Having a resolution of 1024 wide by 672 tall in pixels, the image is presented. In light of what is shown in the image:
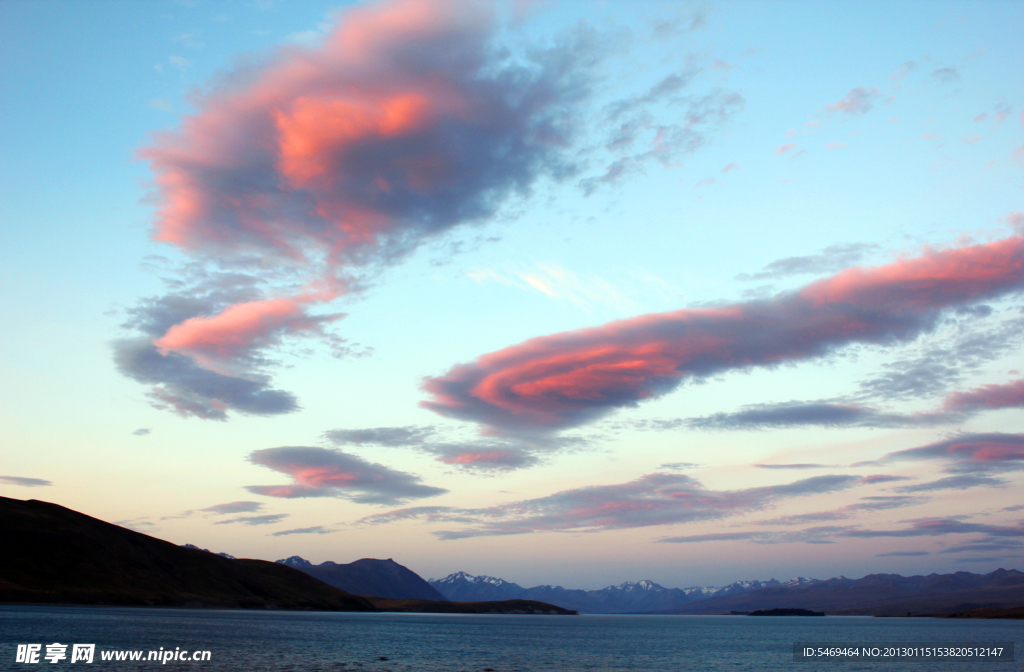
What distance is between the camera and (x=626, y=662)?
123m

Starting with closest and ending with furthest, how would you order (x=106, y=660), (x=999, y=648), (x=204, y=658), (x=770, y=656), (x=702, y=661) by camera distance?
1. (x=106, y=660)
2. (x=204, y=658)
3. (x=702, y=661)
4. (x=770, y=656)
5. (x=999, y=648)

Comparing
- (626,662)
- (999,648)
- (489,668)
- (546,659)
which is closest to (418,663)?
(489,668)

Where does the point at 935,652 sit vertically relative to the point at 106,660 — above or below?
below

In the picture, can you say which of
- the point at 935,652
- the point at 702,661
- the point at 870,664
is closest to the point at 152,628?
the point at 702,661

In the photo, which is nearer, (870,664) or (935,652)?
(870,664)

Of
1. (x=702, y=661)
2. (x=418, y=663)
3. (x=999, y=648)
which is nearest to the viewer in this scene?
(x=418, y=663)

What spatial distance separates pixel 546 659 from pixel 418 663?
28.3 m

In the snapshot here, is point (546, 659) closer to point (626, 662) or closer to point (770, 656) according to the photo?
point (626, 662)

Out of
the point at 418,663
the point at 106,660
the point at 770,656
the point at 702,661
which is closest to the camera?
the point at 106,660

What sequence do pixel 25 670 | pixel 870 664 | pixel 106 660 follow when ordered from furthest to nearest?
pixel 870 664 < pixel 106 660 < pixel 25 670

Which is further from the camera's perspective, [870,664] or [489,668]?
[870,664]

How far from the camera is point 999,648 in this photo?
17175 cm

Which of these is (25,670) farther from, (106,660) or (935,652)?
(935,652)

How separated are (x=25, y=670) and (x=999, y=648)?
209 m
